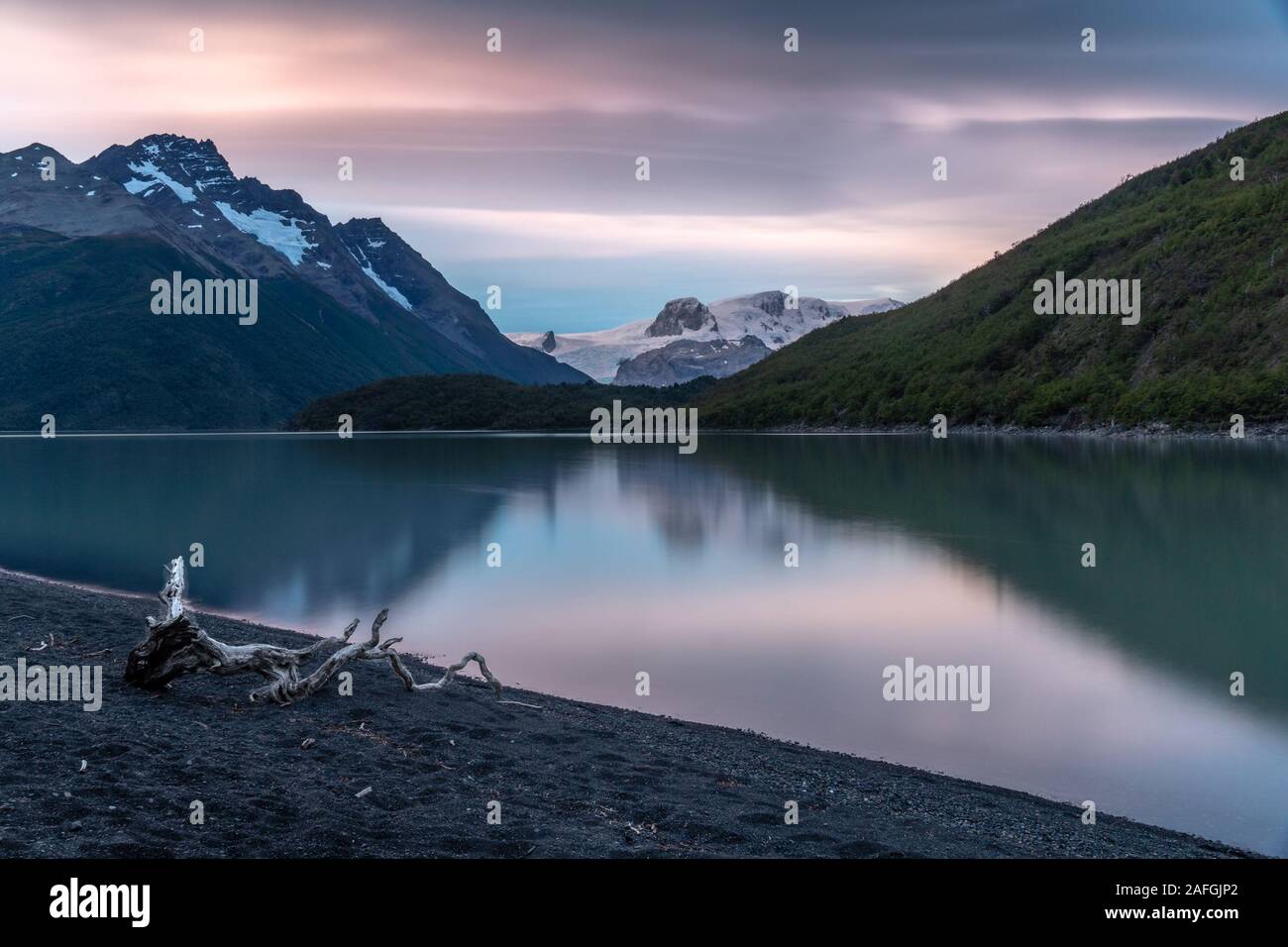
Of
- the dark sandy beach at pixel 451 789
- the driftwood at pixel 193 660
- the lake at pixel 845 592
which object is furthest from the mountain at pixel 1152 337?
the driftwood at pixel 193 660

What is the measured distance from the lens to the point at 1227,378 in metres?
117

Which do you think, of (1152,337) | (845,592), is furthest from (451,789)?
(1152,337)

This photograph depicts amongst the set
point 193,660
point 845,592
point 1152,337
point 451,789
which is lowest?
point 451,789

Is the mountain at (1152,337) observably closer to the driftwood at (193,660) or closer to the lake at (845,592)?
the lake at (845,592)

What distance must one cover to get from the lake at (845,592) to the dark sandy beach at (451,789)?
167 cm

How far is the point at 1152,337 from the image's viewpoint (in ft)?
461

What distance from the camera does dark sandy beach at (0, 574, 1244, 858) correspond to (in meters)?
9.20

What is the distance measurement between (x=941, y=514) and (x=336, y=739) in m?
41.4

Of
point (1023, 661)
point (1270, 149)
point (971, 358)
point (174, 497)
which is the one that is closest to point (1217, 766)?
point (1023, 661)

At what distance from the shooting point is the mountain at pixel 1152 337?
121062mm

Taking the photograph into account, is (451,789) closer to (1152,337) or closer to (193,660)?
(193,660)

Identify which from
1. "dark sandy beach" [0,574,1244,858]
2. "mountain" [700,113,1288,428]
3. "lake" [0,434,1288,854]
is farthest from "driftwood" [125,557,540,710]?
"mountain" [700,113,1288,428]

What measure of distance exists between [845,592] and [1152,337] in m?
130

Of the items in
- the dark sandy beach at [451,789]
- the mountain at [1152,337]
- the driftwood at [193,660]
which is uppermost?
the mountain at [1152,337]
